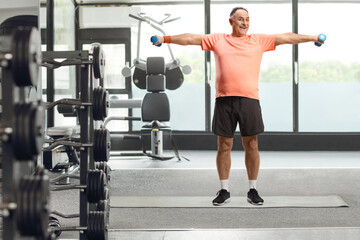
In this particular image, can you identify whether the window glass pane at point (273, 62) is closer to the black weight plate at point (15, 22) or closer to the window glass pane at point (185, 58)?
the window glass pane at point (185, 58)

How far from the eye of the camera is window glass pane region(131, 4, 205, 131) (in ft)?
22.8

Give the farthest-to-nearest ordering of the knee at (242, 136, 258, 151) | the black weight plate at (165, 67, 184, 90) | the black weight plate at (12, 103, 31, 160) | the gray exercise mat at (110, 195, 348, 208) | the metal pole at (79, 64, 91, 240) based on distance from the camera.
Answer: the black weight plate at (165, 67, 184, 90) → the gray exercise mat at (110, 195, 348, 208) → the knee at (242, 136, 258, 151) → the metal pole at (79, 64, 91, 240) → the black weight plate at (12, 103, 31, 160)

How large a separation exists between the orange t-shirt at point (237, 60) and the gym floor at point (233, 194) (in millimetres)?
890

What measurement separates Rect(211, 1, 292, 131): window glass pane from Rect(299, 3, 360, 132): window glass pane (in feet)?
0.61

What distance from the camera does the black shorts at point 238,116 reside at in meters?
3.51

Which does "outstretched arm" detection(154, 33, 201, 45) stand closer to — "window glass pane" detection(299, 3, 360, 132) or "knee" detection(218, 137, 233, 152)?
"knee" detection(218, 137, 233, 152)

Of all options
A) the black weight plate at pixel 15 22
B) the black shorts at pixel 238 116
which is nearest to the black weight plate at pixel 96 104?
the black shorts at pixel 238 116

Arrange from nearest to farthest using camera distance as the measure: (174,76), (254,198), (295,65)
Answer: (254,198)
(174,76)
(295,65)

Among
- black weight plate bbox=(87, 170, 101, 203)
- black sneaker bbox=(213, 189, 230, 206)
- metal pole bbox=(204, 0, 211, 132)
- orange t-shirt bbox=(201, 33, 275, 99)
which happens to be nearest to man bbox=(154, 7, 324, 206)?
orange t-shirt bbox=(201, 33, 275, 99)

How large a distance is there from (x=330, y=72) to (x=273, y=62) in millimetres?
789

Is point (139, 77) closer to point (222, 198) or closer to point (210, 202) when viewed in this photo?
point (210, 202)

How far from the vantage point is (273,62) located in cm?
695

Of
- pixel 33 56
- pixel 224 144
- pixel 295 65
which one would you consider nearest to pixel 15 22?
pixel 224 144

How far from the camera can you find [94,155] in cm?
277
